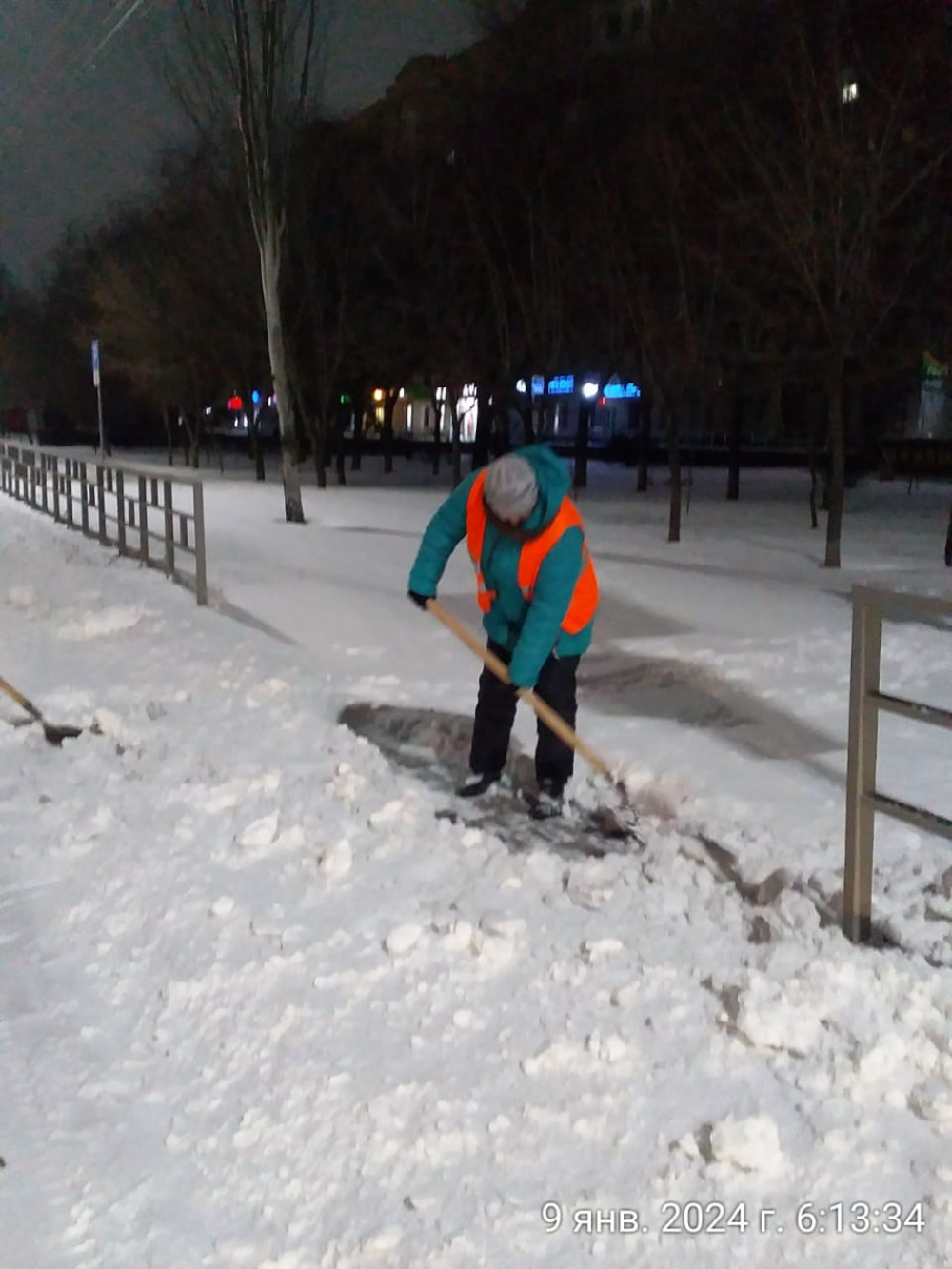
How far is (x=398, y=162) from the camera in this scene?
25.8 m

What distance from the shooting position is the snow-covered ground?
8.72ft

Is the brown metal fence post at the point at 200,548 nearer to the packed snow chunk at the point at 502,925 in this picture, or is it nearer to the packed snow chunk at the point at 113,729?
the packed snow chunk at the point at 113,729

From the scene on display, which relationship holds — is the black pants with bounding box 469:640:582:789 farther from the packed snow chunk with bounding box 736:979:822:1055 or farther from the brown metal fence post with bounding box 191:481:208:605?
the brown metal fence post with bounding box 191:481:208:605

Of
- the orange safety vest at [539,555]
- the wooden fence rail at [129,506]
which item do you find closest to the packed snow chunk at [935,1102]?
the orange safety vest at [539,555]

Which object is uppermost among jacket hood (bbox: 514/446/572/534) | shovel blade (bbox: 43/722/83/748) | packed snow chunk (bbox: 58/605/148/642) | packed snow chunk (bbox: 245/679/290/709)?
jacket hood (bbox: 514/446/572/534)

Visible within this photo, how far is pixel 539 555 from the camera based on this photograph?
→ 4.80m

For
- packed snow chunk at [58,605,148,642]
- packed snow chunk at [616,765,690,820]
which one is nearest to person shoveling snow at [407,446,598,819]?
packed snow chunk at [616,765,690,820]

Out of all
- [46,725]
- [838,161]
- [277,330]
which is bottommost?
[46,725]

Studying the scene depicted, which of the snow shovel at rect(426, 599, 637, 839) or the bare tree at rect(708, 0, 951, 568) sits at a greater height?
the bare tree at rect(708, 0, 951, 568)

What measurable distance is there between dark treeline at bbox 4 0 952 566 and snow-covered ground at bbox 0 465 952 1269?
8355 mm

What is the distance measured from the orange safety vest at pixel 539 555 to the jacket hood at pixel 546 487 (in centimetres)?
5

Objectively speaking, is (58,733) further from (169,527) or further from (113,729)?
(169,527)

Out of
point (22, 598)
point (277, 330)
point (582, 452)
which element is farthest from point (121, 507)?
point (582, 452)

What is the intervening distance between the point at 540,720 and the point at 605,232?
613 inches
